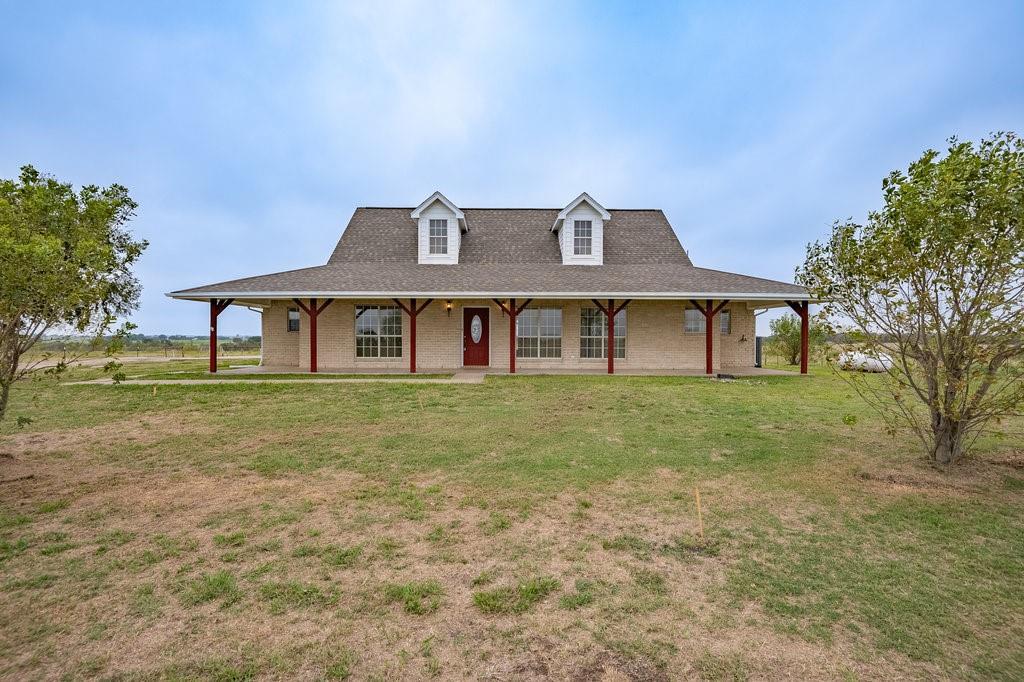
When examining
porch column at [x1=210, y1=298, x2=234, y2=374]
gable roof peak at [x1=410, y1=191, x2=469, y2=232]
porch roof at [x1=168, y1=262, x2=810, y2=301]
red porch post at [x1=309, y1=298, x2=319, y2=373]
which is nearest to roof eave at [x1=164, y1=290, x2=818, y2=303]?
porch roof at [x1=168, y1=262, x2=810, y2=301]

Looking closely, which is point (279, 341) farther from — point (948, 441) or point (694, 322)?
point (948, 441)

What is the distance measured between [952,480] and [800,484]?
68.8 inches

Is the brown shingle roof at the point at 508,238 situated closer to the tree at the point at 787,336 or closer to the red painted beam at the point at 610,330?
the red painted beam at the point at 610,330

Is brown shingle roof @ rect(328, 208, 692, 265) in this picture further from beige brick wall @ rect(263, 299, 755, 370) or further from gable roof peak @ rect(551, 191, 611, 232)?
beige brick wall @ rect(263, 299, 755, 370)

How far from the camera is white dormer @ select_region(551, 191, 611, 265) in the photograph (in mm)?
17391

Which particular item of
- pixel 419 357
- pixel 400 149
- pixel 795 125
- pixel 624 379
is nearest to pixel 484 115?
pixel 400 149

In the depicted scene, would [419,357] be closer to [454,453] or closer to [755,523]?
[454,453]

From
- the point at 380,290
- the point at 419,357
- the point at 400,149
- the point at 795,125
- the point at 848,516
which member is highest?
the point at 400,149

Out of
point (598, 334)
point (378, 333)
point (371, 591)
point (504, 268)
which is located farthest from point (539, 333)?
point (371, 591)

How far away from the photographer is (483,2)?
2116 centimetres

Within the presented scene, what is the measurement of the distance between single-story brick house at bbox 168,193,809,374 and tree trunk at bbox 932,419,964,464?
28.4ft

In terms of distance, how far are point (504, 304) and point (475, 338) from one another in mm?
1773

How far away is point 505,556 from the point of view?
131 inches

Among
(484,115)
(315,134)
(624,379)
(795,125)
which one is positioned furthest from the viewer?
(315,134)
